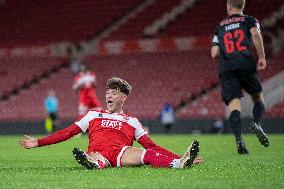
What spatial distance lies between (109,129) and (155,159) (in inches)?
20.1

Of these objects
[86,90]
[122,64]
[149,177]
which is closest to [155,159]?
[149,177]

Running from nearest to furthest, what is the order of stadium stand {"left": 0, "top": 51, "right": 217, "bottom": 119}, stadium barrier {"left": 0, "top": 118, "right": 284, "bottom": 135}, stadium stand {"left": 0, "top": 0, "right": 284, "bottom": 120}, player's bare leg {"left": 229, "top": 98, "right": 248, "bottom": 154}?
player's bare leg {"left": 229, "top": 98, "right": 248, "bottom": 154}, stadium barrier {"left": 0, "top": 118, "right": 284, "bottom": 135}, stadium stand {"left": 0, "top": 0, "right": 284, "bottom": 120}, stadium stand {"left": 0, "top": 51, "right": 217, "bottom": 119}

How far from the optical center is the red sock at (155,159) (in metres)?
6.61

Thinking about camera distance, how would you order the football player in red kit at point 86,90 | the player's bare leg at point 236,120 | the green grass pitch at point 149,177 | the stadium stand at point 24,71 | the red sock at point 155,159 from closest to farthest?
the green grass pitch at point 149,177 → the red sock at point 155,159 → the player's bare leg at point 236,120 → the football player in red kit at point 86,90 → the stadium stand at point 24,71

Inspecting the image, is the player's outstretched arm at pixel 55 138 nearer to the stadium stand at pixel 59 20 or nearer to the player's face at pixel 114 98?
the player's face at pixel 114 98

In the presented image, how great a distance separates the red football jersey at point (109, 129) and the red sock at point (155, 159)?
0.79ft

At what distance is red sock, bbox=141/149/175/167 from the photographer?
661 cm

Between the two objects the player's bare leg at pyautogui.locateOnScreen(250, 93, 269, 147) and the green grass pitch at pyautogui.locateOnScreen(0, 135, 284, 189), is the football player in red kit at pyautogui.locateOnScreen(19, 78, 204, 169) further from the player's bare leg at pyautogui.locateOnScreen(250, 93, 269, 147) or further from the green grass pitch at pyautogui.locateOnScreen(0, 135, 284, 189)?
the player's bare leg at pyautogui.locateOnScreen(250, 93, 269, 147)

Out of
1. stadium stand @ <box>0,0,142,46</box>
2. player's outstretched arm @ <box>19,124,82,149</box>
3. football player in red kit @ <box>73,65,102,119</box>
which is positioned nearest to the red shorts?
player's outstretched arm @ <box>19,124,82,149</box>

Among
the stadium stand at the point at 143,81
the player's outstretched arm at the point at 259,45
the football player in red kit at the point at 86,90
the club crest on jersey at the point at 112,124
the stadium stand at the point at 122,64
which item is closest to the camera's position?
the club crest on jersey at the point at 112,124

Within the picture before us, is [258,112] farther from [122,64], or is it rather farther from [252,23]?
[122,64]

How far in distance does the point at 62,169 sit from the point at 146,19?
65.0 feet

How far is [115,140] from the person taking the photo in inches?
266

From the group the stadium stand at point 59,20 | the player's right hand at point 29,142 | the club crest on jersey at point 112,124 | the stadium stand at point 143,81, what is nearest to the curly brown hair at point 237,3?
the club crest on jersey at point 112,124
